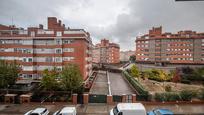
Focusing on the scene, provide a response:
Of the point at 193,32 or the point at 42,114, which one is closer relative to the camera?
the point at 42,114

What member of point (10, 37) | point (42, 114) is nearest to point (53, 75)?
point (42, 114)

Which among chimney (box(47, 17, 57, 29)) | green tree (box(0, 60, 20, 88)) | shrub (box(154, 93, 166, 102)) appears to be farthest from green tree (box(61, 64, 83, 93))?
chimney (box(47, 17, 57, 29))

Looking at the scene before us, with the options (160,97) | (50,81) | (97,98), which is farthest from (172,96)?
(50,81)

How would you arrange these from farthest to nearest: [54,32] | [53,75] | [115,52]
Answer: [115,52] → [54,32] → [53,75]

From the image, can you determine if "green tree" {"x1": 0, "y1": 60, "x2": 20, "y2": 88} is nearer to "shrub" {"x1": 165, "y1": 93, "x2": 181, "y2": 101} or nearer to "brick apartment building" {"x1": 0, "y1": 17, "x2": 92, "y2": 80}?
"brick apartment building" {"x1": 0, "y1": 17, "x2": 92, "y2": 80}

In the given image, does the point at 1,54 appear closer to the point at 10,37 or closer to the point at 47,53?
the point at 10,37

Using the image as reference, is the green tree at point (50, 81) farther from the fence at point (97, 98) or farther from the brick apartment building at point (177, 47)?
the brick apartment building at point (177, 47)

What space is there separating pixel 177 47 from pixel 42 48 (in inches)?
2143

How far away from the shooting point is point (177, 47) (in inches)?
2832

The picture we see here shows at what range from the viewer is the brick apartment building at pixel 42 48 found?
37.0m

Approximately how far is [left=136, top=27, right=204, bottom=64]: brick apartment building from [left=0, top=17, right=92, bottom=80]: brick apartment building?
145ft

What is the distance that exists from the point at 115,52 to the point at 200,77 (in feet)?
208

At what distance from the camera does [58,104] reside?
983 inches

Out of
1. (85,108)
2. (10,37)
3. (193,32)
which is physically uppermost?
(193,32)
